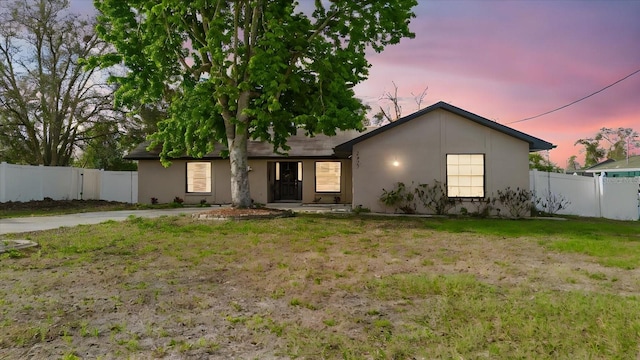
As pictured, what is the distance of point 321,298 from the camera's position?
5.09 metres

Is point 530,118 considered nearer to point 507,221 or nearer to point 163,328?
point 507,221


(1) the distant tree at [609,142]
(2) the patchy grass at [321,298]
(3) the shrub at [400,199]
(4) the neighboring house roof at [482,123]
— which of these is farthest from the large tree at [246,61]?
(1) the distant tree at [609,142]

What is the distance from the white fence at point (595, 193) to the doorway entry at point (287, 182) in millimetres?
11870

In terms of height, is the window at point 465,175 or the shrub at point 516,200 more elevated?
the window at point 465,175

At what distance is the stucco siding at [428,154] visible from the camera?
1518 cm

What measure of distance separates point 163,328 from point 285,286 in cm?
191

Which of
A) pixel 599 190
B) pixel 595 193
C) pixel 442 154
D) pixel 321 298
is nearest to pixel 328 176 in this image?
pixel 442 154

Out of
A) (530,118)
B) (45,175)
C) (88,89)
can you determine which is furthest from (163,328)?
(530,118)

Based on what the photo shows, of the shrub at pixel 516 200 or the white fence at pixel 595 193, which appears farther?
the white fence at pixel 595 193

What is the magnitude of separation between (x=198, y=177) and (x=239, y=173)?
7339mm

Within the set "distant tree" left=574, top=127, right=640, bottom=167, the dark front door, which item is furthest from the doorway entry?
"distant tree" left=574, top=127, right=640, bottom=167

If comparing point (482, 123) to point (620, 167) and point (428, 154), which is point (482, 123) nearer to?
point (428, 154)

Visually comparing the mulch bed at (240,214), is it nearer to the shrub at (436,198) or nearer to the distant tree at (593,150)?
the shrub at (436,198)

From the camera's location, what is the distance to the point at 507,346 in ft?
11.8
